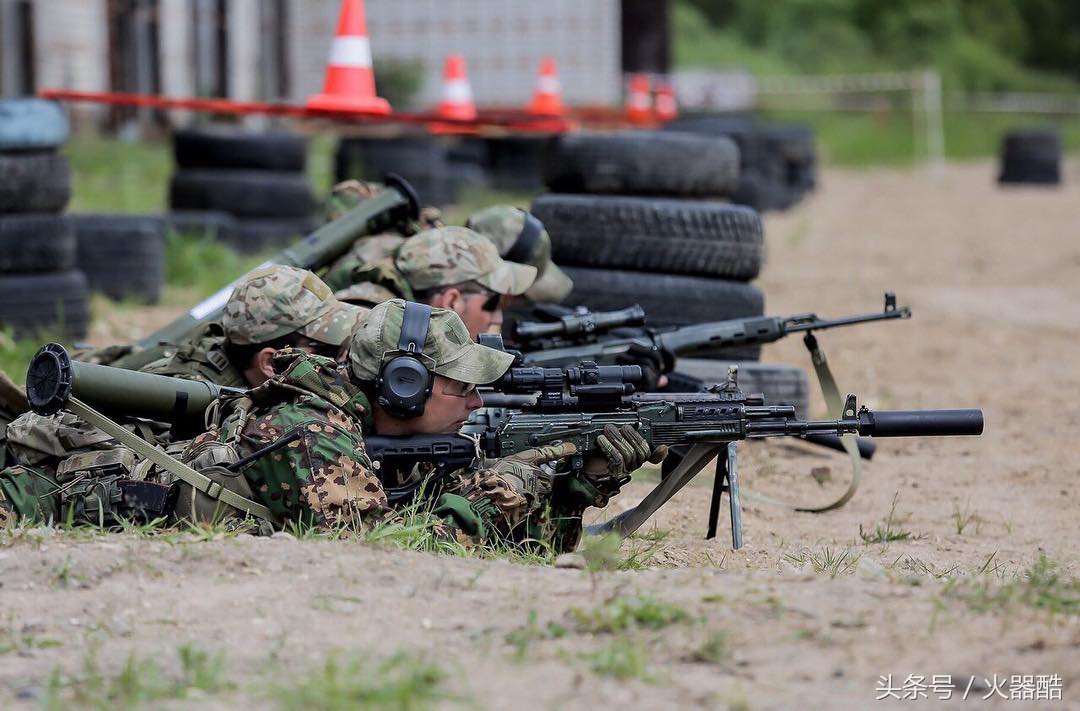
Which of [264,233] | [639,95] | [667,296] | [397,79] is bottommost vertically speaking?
[667,296]

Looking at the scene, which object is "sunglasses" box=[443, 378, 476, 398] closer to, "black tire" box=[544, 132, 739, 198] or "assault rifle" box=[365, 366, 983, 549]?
"assault rifle" box=[365, 366, 983, 549]

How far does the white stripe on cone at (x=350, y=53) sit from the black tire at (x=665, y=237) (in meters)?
1.98

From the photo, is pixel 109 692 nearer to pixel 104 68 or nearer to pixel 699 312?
pixel 699 312

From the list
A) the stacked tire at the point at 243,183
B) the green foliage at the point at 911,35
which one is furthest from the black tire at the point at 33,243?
the green foliage at the point at 911,35

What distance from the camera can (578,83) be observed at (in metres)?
21.3

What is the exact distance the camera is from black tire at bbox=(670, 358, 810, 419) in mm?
5938

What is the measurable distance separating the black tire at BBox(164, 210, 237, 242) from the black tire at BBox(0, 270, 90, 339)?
2.75 metres

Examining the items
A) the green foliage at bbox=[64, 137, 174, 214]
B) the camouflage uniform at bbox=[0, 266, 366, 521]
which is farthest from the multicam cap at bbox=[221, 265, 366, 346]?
the green foliage at bbox=[64, 137, 174, 214]

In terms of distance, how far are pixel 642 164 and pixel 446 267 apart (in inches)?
66.1

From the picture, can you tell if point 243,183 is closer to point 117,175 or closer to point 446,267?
point 117,175

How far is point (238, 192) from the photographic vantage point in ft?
36.1

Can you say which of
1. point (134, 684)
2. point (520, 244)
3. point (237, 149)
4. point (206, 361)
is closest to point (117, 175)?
point (237, 149)

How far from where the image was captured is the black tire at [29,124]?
22.9ft

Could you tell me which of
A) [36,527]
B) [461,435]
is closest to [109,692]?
[36,527]
